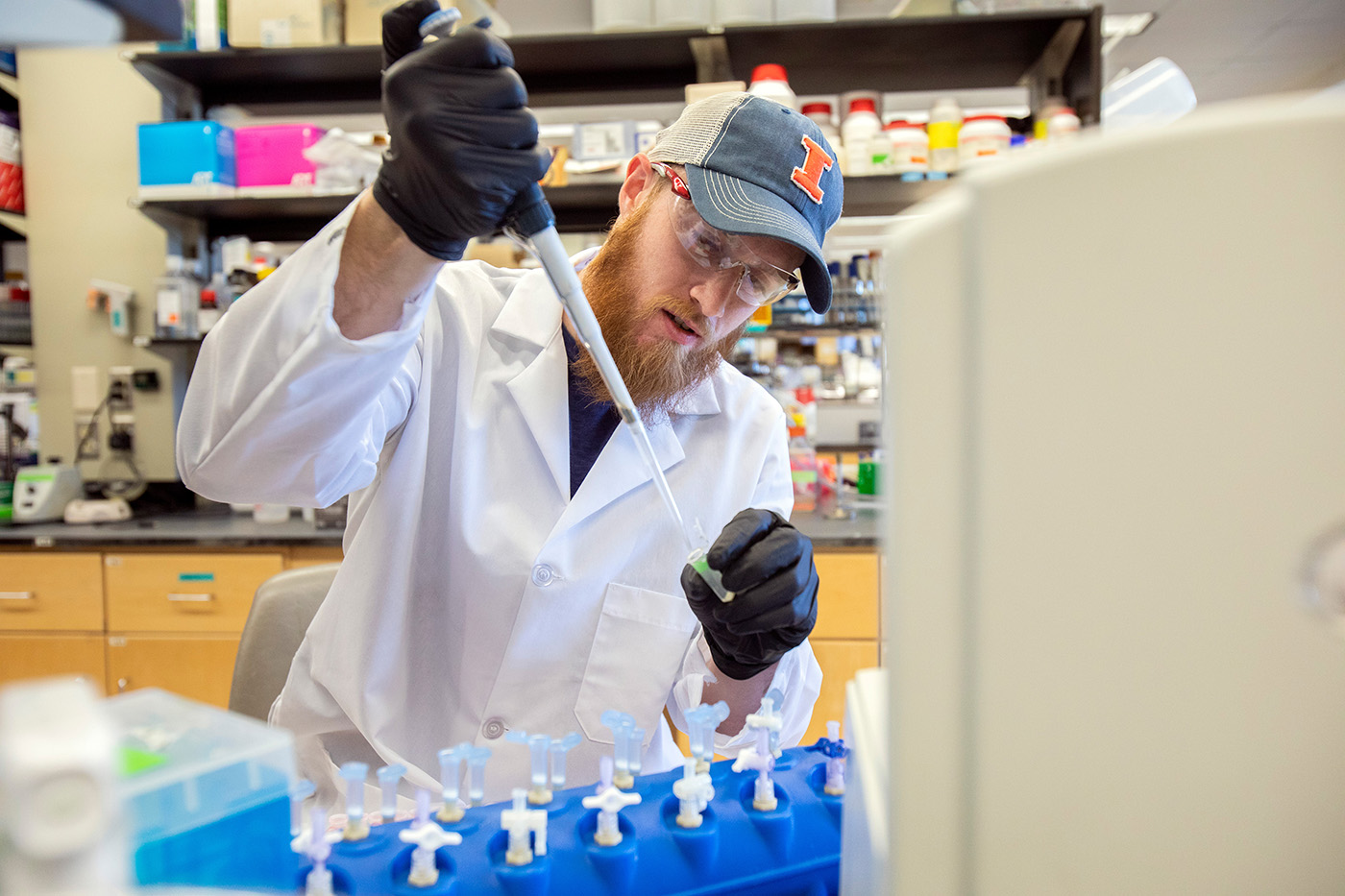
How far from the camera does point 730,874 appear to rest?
640 millimetres

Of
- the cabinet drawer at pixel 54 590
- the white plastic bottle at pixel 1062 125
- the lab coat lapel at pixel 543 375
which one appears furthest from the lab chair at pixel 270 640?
the white plastic bottle at pixel 1062 125

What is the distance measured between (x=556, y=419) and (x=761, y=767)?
2.18 feet

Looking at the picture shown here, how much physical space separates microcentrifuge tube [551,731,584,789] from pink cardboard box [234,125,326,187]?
8.64ft

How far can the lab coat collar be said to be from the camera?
1224 mm

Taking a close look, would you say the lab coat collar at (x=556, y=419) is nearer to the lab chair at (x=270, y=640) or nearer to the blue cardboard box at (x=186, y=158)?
the lab chair at (x=270, y=640)

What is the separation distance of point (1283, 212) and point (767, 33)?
270 cm

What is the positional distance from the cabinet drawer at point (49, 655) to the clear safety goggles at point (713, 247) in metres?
2.40

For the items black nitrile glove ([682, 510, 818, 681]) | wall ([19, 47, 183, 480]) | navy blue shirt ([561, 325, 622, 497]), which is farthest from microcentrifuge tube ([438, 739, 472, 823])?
wall ([19, 47, 183, 480])

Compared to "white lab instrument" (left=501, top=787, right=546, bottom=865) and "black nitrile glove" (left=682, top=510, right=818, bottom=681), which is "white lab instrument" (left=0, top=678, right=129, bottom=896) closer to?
"white lab instrument" (left=501, top=787, right=546, bottom=865)

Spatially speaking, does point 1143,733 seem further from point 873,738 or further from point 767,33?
point 767,33

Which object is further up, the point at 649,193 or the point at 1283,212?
the point at 649,193

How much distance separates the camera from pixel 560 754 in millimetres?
732

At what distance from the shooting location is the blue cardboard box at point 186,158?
280cm

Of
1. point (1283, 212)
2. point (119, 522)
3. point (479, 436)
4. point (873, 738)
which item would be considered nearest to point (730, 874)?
point (873, 738)
